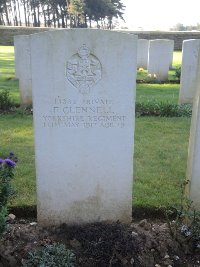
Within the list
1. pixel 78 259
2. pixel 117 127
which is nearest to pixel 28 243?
pixel 78 259

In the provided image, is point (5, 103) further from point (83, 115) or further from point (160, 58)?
point (160, 58)

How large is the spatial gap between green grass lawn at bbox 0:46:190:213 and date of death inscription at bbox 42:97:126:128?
1188 millimetres

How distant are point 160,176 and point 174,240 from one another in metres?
1.53

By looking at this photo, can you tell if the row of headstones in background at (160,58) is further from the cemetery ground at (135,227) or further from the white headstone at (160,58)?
the cemetery ground at (135,227)

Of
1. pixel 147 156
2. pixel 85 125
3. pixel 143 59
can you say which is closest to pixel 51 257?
pixel 85 125

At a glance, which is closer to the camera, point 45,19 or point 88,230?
point 88,230

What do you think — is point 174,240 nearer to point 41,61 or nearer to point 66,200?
point 66,200

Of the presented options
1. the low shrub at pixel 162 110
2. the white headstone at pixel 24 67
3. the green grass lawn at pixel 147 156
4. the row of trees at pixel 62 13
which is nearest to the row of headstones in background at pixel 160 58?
the low shrub at pixel 162 110

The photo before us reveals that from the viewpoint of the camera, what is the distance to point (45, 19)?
182ft

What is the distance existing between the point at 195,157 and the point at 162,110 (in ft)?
15.4

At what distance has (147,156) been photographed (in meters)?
5.48

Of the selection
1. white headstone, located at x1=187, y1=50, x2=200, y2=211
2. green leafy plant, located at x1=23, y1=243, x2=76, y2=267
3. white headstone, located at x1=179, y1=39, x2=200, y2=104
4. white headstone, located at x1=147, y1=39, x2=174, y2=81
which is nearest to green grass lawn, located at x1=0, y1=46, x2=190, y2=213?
white headstone, located at x1=187, y1=50, x2=200, y2=211

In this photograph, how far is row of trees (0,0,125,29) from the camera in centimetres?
4888

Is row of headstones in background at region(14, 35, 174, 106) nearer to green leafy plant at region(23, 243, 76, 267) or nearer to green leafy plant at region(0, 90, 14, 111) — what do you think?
green leafy plant at region(0, 90, 14, 111)
